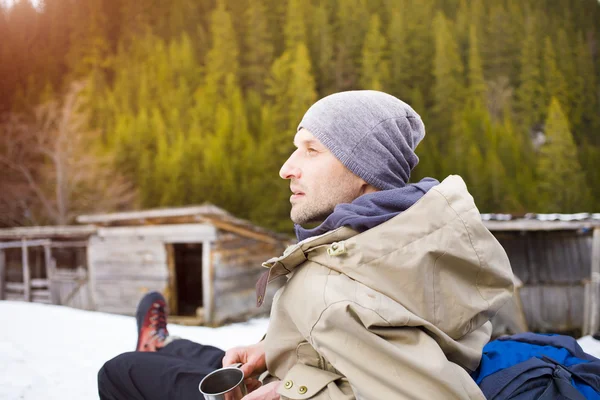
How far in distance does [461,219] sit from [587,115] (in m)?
9.26

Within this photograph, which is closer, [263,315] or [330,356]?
[330,356]

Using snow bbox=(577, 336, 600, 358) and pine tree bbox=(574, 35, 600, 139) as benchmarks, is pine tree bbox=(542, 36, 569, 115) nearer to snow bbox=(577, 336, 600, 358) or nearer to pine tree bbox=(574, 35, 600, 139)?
pine tree bbox=(574, 35, 600, 139)

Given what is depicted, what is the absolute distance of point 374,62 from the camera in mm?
9578

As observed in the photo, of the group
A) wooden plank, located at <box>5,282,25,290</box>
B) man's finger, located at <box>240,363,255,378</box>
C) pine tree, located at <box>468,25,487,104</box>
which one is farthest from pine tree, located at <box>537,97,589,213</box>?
wooden plank, located at <box>5,282,25,290</box>

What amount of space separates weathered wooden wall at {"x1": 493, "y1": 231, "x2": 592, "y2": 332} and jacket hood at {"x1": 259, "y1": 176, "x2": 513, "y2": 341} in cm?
789

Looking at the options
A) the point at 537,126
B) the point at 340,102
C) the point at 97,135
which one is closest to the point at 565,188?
the point at 537,126

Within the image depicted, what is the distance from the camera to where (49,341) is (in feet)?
10.3

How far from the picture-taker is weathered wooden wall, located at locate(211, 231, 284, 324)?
790 cm

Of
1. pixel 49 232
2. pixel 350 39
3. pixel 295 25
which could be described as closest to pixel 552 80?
pixel 350 39

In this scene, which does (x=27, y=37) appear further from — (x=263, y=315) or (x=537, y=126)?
(x=537, y=126)

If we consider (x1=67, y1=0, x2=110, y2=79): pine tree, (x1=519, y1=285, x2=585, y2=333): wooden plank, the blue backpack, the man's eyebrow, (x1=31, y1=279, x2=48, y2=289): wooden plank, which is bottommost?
(x1=519, y1=285, x2=585, y2=333): wooden plank

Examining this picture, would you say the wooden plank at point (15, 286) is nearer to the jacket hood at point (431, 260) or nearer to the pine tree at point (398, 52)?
the pine tree at point (398, 52)

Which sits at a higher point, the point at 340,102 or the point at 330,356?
the point at 340,102

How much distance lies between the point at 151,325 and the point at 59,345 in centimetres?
142
